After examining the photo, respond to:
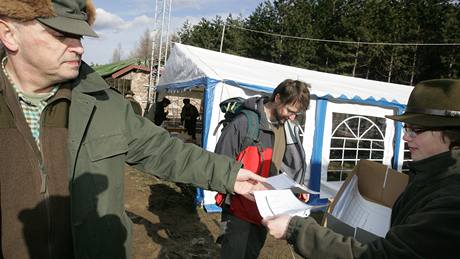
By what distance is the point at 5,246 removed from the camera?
49.9 inches

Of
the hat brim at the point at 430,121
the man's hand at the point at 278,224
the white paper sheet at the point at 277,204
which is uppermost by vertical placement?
the hat brim at the point at 430,121

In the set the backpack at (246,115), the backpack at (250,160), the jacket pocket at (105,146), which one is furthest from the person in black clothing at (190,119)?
the jacket pocket at (105,146)

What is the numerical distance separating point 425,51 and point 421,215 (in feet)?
85.0

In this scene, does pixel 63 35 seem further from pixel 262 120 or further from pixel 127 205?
pixel 127 205

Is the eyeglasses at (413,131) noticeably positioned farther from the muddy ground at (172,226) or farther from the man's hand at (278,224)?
the muddy ground at (172,226)

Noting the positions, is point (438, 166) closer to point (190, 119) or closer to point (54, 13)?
point (54, 13)

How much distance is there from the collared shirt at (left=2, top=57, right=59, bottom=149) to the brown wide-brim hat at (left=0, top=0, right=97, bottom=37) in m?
0.31

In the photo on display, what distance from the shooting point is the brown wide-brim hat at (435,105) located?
4.88ft

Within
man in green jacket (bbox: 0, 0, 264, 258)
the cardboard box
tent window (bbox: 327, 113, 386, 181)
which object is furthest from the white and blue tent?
man in green jacket (bbox: 0, 0, 264, 258)

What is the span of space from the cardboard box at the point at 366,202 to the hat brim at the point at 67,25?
141 cm

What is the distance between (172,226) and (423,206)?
13.7ft

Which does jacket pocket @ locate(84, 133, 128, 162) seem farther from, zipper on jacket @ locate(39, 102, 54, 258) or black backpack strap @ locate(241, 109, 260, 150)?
black backpack strap @ locate(241, 109, 260, 150)

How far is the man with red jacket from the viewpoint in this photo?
2.59 m

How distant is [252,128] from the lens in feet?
8.67
